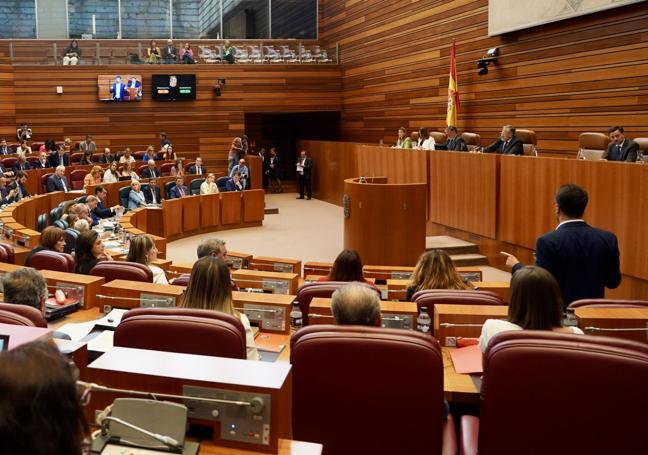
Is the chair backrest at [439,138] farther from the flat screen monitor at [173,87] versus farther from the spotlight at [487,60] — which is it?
the flat screen monitor at [173,87]

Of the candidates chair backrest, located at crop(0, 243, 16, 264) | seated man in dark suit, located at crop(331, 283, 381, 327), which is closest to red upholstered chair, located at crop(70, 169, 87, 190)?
chair backrest, located at crop(0, 243, 16, 264)

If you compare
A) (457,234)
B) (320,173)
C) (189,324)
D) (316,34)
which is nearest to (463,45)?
(457,234)

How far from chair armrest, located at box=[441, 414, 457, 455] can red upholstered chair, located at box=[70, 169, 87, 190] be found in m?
12.6

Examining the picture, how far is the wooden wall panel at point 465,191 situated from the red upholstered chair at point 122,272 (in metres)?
5.88

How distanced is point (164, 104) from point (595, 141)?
13039mm

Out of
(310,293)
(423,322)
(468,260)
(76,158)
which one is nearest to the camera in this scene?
(423,322)

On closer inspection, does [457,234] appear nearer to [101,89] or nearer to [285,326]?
[285,326]

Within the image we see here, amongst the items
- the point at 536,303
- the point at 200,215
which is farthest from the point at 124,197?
the point at 536,303

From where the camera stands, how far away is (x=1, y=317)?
251 centimetres

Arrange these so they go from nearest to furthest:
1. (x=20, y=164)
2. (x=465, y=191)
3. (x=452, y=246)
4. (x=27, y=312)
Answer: (x=27, y=312)
(x=452, y=246)
(x=465, y=191)
(x=20, y=164)

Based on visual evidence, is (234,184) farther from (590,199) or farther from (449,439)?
(449,439)

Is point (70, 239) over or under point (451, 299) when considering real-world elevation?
under

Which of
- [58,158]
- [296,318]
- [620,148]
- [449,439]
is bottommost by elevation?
[449,439]

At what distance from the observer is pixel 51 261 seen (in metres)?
5.30
